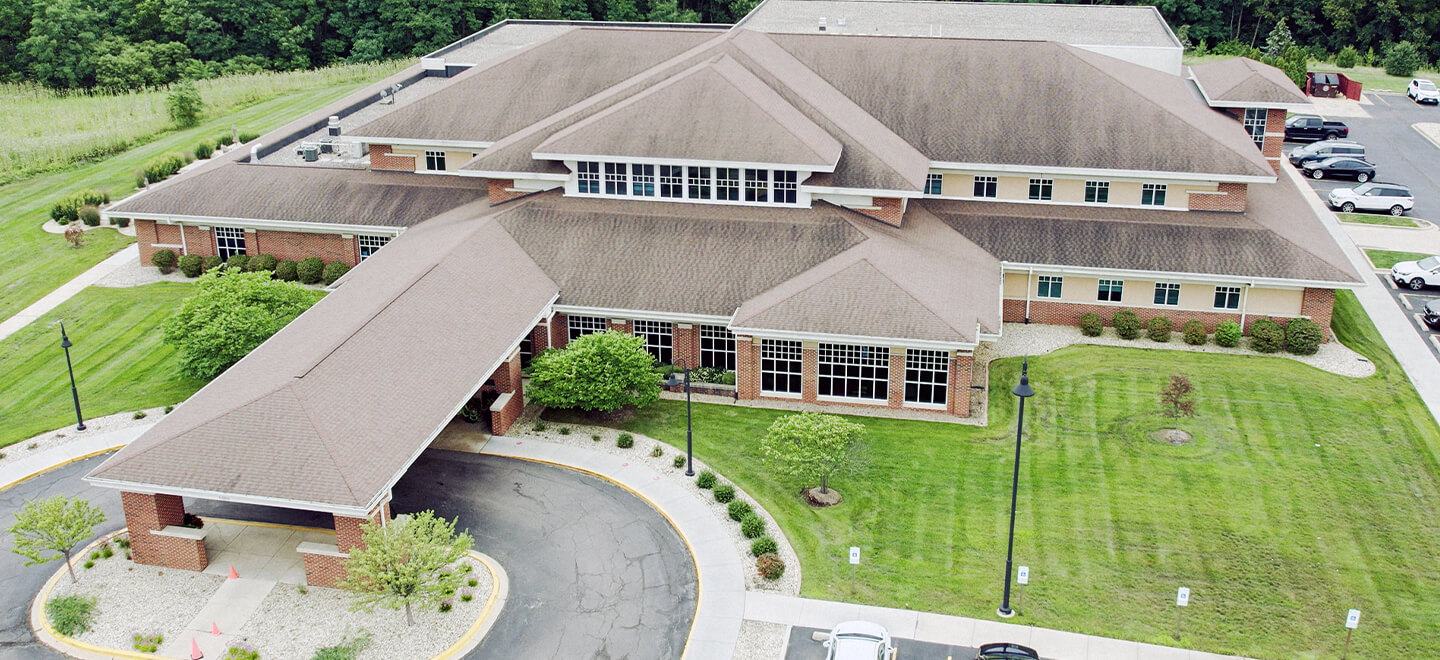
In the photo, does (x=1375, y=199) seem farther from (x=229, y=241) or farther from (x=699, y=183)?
(x=229, y=241)

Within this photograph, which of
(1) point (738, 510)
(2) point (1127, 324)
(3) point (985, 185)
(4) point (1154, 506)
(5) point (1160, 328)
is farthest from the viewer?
(3) point (985, 185)

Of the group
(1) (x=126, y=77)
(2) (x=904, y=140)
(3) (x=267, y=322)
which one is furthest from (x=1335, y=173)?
(1) (x=126, y=77)

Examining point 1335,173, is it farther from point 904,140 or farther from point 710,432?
point 710,432

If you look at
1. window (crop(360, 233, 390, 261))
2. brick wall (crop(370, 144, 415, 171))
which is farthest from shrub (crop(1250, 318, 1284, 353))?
brick wall (crop(370, 144, 415, 171))

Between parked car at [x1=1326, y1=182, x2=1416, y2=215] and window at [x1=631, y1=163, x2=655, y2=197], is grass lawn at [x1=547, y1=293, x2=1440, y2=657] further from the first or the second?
parked car at [x1=1326, y1=182, x2=1416, y2=215]

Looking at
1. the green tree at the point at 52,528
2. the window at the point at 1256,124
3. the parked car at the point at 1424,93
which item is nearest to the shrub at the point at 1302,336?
the window at the point at 1256,124

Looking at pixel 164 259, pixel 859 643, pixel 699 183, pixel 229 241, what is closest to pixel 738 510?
pixel 859 643

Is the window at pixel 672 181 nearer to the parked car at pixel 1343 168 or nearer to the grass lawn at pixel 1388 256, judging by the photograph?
the grass lawn at pixel 1388 256
